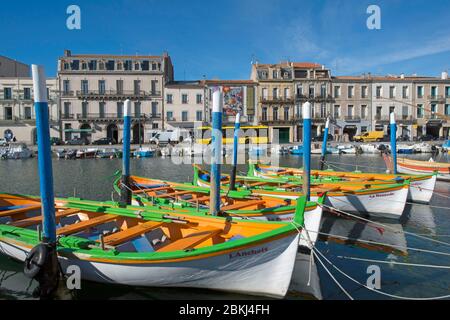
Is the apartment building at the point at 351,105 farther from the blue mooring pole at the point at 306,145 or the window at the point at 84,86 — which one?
the blue mooring pole at the point at 306,145

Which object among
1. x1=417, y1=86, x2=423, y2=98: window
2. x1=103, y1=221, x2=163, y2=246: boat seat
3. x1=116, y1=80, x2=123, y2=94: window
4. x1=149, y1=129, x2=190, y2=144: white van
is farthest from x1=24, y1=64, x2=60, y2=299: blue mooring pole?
x1=417, y1=86, x2=423, y2=98: window

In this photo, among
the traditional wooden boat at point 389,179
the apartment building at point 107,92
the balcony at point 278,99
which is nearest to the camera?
the traditional wooden boat at point 389,179

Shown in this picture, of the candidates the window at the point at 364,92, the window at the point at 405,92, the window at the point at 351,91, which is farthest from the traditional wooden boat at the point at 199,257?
the window at the point at 405,92

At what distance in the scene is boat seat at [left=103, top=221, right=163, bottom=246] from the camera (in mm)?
7453

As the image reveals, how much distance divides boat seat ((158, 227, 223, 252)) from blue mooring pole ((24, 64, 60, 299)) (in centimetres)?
209

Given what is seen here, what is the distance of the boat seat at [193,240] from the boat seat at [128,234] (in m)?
0.80

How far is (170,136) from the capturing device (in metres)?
52.4

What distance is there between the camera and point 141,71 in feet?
180

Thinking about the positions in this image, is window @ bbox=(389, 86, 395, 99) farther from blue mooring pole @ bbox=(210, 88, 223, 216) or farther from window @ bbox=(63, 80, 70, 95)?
blue mooring pole @ bbox=(210, 88, 223, 216)

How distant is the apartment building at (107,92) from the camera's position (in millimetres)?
53875

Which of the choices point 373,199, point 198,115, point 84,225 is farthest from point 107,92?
point 84,225

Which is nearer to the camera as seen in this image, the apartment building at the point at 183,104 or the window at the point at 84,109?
the window at the point at 84,109
